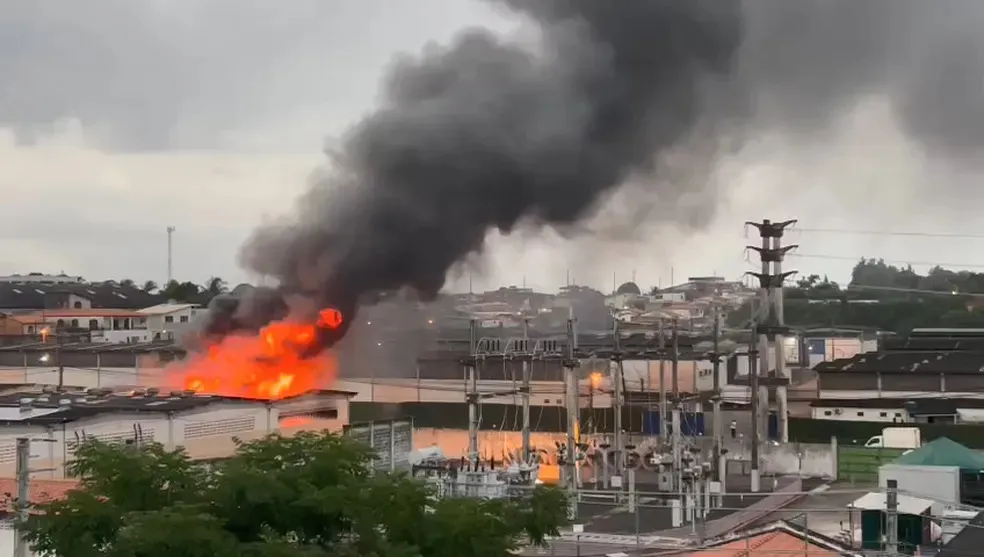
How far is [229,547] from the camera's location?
291 inches

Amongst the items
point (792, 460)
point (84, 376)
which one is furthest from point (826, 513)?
point (84, 376)

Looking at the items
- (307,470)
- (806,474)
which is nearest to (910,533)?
(307,470)

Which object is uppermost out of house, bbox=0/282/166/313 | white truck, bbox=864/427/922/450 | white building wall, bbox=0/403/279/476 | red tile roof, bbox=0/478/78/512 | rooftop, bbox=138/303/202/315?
house, bbox=0/282/166/313

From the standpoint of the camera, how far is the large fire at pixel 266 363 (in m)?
27.8

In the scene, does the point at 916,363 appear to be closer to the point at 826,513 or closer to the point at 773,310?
the point at 773,310

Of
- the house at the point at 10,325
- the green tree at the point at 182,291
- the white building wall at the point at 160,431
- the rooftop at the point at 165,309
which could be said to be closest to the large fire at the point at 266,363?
the white building wall at the point at 160,431

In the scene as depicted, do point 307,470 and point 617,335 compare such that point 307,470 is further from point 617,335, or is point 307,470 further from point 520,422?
point 520,422

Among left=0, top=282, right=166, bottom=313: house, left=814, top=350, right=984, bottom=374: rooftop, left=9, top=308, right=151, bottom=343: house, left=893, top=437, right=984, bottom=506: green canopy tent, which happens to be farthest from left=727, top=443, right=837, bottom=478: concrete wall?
left=0, top=282, right=166, bottom=313: house

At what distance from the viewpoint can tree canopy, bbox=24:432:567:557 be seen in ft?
25.8

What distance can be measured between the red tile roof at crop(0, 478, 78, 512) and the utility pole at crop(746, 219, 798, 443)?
61.4 feet

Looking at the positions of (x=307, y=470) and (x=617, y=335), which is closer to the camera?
(x=307, y=470)

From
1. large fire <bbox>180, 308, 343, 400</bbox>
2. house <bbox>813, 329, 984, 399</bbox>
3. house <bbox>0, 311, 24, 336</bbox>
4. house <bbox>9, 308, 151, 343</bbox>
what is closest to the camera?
large fire <bbox>180, 308, 343, 400</bbox>

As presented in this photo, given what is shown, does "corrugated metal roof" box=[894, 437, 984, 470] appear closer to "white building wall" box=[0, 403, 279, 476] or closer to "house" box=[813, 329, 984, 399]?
"white building wall" box=[0, 403, 279, 476]

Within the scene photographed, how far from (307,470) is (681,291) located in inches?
2157
